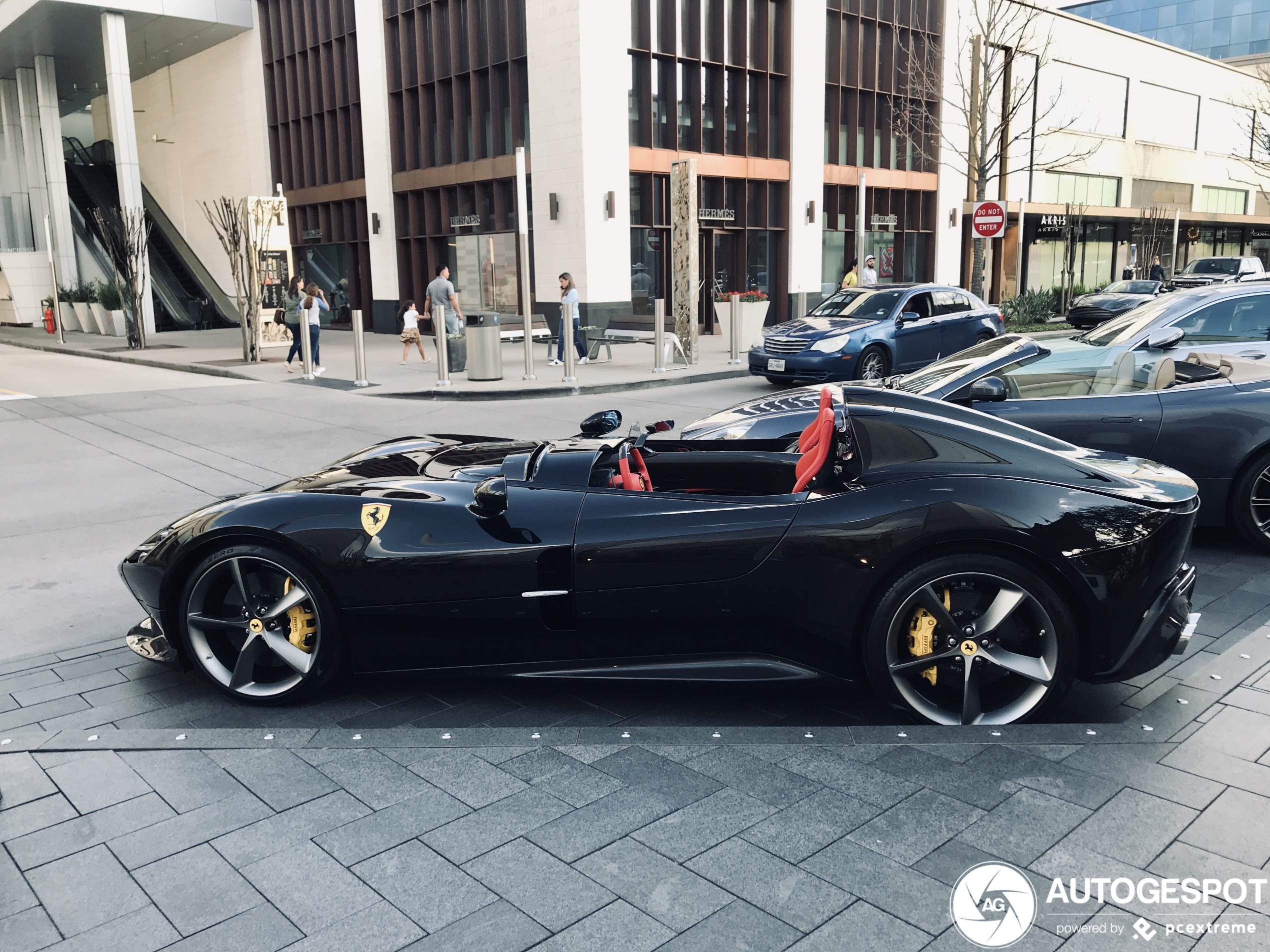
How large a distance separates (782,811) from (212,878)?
166 cm

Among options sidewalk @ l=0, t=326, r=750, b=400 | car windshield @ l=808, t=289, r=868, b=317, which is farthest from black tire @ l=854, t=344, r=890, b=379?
sidewalk @ l=0, t=326, r=750, b=400

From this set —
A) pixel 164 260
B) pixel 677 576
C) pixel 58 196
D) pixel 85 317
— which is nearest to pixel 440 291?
pixel 677 576

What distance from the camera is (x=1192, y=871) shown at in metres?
2.78

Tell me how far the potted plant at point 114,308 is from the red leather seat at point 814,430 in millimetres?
29574

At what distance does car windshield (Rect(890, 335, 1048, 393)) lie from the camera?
7129 mm

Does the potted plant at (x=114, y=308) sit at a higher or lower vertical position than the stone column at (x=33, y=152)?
lower

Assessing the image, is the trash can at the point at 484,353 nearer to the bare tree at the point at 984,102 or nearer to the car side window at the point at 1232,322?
the car side window at the point at 1232,322

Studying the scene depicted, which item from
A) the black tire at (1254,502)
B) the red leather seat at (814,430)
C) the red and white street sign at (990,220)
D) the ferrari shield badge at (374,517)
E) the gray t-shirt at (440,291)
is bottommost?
the black tire at (1254,502)

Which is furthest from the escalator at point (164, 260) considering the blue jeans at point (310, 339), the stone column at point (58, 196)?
the blue jeans at point (310, 339)

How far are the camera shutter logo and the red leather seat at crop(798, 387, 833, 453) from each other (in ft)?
6.33

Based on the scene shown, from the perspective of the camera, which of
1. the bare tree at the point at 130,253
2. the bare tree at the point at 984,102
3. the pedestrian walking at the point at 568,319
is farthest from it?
the bare tree at the point at 984,102

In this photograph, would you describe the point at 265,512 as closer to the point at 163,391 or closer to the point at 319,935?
the point at 319,935

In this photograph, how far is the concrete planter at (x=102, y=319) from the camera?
Result: 99.1ft

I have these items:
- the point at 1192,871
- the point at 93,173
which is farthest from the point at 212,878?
the point at 93,173
